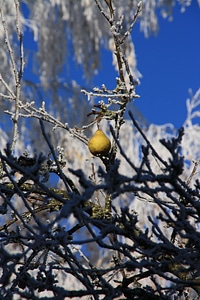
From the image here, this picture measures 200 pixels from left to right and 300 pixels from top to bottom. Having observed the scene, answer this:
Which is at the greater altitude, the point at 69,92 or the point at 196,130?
the point at 69,92

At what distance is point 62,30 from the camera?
7.04m

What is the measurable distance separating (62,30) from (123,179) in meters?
6.33

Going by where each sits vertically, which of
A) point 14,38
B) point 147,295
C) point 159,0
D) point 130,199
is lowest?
point 147,295

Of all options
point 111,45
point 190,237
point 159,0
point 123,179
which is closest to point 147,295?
point 190,237

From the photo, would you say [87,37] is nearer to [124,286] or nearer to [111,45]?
[111,45]

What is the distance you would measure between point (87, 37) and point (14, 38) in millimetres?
901

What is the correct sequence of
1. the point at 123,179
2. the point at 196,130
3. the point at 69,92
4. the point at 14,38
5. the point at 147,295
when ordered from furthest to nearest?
the point at 69,92 → the point at 14,38 → the point at 196,130 → the point at 147,295 → the point at 123,179

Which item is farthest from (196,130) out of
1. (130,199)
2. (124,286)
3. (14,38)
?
(124,286)

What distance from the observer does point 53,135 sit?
6.79m

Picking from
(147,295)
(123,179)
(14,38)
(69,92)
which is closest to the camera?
(123,179)

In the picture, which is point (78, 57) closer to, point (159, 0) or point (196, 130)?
point (159, 0)

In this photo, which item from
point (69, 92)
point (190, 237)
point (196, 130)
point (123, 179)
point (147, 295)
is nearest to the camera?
point (123, 179)

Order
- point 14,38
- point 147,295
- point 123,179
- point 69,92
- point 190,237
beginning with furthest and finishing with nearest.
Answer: point 69,92, point 14,38, point 147,295, point 190,237, point 123,179

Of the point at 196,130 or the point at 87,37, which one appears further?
the point at 87,37
